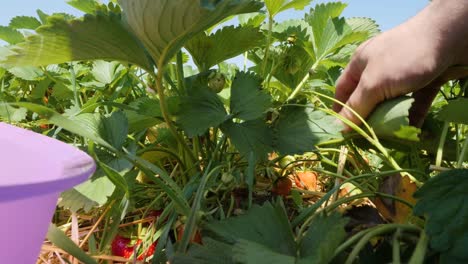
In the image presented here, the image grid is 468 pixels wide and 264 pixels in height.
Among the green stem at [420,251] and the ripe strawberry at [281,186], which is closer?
the green stem at [420,251]

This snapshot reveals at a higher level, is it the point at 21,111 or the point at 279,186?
the point at 21,111

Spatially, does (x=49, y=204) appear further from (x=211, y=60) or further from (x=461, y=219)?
(x=211, y=60)

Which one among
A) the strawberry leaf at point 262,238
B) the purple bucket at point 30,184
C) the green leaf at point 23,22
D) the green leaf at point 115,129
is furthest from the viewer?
the green leaf at point 23,22

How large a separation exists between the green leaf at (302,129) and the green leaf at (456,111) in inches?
5.7

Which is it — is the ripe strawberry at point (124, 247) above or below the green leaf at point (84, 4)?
below

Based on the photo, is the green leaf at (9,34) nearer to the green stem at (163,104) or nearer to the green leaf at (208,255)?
the green stem at (163,104)

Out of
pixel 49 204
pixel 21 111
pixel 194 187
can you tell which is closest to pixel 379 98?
pixel 194 187

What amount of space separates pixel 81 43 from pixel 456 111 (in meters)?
0.47

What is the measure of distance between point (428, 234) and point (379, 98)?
378 millimetres

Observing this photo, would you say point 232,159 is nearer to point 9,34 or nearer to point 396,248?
point 396,248

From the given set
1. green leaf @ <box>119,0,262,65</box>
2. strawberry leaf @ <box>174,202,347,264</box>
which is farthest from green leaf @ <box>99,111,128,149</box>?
strawberry leaf @ <box>174,202,347,264</box>

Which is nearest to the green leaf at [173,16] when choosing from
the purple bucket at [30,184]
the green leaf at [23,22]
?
the purple bucket at [30,184]

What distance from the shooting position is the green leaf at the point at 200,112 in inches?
27.4

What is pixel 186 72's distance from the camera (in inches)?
46.4
